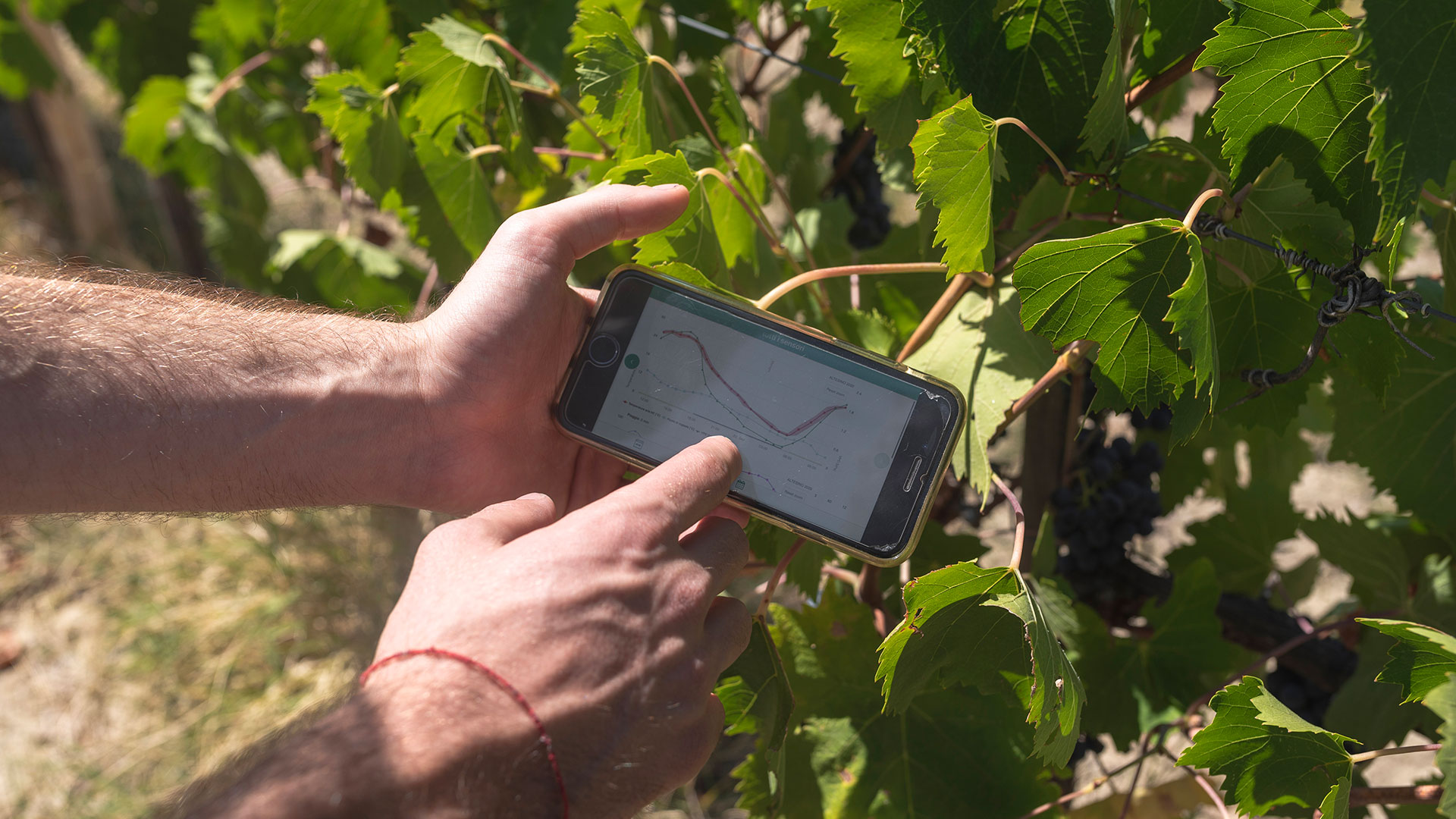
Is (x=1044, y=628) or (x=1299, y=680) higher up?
(x=1044, y=628)

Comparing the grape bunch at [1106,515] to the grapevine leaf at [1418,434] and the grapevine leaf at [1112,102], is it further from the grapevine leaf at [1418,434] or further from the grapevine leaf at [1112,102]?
the grapevine leaf at [1112,102]

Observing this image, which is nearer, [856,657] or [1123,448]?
[856,657]

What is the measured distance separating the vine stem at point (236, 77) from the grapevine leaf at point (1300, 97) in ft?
5.69

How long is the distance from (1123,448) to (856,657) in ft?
1.79

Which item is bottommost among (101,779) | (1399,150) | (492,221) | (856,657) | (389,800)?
(101,779)

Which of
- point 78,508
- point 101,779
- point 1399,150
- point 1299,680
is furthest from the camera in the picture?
point 101,779

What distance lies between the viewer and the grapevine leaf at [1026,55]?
64 cm

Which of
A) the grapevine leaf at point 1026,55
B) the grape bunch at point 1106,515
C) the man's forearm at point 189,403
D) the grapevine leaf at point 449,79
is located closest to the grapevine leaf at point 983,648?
the grapevine leaf at point 1026,55

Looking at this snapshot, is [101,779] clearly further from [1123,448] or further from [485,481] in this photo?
[1123,448]

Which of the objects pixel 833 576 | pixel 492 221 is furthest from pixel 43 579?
pixel 833 576

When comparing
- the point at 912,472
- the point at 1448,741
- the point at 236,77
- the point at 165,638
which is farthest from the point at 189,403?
the point at 165,638

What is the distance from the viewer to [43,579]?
8.34 ft

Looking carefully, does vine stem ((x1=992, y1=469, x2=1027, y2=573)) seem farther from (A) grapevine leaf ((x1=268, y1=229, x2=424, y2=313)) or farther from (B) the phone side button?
(A) grapevine leaf ((x1=268, y1=229, x2=424, y2=313))

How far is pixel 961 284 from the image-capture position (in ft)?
2.62
